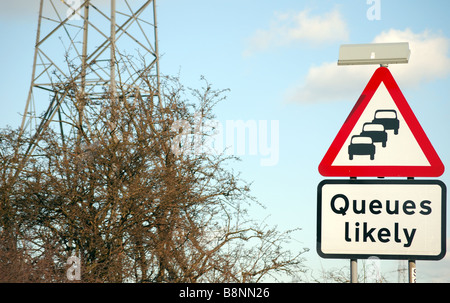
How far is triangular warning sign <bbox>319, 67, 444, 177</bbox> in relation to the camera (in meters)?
3.68

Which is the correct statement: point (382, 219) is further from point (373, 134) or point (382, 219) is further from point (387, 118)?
point (387, 118)

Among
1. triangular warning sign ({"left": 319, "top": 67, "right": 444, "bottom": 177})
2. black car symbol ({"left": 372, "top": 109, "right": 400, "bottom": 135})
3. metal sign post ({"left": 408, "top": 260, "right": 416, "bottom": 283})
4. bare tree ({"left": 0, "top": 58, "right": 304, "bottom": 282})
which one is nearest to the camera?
metal sign post ({"left": 408, "top": 260, "right": 416, "bottom": 283})

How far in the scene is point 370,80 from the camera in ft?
12.8

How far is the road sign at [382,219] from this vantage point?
3.59m

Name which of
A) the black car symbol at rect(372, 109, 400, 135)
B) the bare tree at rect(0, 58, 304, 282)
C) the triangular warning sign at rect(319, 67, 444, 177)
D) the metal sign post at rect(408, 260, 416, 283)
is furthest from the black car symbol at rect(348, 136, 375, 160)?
the bare tree at rect(0, 58, 304, 282)

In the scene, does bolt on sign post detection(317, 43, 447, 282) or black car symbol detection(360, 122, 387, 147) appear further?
black car symbol detection(360, 122, 387, 147)

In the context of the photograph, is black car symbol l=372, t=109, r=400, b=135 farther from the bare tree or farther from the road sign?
the bare tree

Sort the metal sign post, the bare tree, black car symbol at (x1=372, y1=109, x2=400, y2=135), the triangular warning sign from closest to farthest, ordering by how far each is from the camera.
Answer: the metal sign post
the triangular warning sign
black car symbol at (x1=372, y1=109, x2=400, y2=135)
the bare tree
